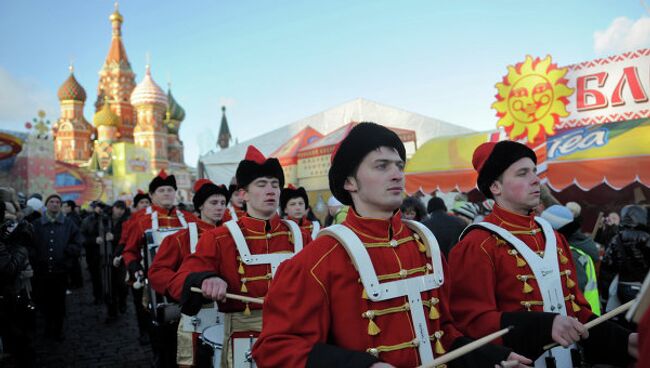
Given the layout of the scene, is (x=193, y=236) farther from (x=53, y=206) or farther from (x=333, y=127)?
(x=333, y=127)

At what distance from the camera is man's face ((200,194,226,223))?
5.16 m

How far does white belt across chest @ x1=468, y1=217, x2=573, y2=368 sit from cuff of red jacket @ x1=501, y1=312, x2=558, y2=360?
14.2 inches

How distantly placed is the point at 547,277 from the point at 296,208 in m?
5.00

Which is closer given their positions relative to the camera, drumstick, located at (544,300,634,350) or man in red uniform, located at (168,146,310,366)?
drumstick, located at (544,300,634,350)

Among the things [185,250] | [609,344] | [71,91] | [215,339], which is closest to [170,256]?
[185,250]

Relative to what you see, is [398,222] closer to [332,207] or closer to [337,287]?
[337,287]

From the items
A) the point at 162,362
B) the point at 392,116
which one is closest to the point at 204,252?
the point at 162,362

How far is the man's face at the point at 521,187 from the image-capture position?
8.87ft

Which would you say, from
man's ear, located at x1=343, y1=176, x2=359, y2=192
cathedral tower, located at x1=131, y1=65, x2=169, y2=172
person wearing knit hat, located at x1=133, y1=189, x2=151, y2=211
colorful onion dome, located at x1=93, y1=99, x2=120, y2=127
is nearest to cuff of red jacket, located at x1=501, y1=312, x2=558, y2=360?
man's ear, located at x1=343, y1=176, x2=359, y2=192

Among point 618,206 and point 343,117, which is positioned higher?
point 343,117

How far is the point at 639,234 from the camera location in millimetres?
4617

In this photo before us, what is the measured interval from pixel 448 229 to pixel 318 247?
3715 millimetres

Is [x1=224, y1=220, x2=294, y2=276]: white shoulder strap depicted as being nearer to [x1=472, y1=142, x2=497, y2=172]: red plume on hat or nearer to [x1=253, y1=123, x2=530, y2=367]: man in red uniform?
[x1=253, y1=123, x2=530, y2=367]: man in red uniform

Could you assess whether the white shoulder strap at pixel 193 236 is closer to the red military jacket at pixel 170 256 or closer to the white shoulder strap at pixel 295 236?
the red military jacket at pixel 170 256
